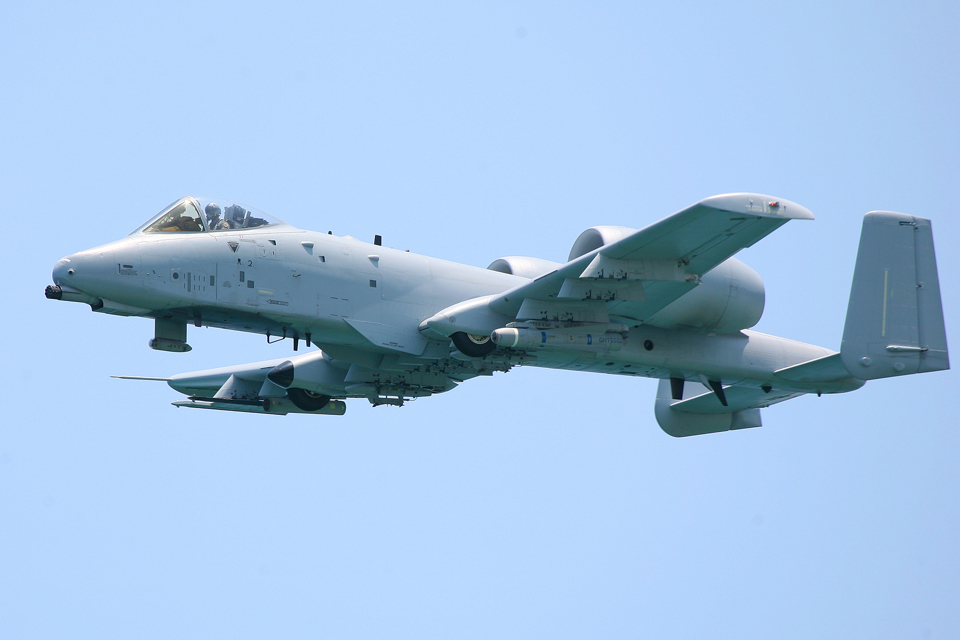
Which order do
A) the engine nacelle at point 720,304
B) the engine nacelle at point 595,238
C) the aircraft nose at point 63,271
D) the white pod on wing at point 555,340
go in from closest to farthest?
the aircraft nose at point 63,271 < the white pod on wing at point 555,340 < the engine nacelle at point 595,238 < the engine nacelle at point 720,304

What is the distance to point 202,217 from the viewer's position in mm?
21859

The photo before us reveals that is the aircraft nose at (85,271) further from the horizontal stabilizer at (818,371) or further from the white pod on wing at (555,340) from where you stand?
the horizontal stabilizer at (818,371)

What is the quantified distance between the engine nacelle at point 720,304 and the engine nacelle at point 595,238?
2.03 meters

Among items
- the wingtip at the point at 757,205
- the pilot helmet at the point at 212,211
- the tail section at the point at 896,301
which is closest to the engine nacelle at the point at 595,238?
the wingtip at the point at 757,205

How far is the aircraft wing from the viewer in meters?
18.8

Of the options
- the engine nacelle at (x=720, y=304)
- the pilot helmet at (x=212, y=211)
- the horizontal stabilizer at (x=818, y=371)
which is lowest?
the horizontal stabilizer at (x=818, y=371)

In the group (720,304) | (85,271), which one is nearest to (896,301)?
(720,304)

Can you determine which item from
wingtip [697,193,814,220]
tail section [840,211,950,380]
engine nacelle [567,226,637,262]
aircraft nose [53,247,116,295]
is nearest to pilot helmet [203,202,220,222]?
aircraft nose [53,247,116,295]

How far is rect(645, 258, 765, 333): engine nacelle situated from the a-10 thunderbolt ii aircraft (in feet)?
0.13

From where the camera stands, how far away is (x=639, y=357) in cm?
2391

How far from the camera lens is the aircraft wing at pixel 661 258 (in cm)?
1878

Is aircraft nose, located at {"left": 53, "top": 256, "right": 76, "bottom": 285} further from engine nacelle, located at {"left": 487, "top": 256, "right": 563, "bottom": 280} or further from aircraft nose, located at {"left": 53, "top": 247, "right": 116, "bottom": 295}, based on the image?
→ engine nacelle, located at {"left": 487, "top": 256, "right": 563, "bottom": 280}

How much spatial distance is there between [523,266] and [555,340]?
338cm

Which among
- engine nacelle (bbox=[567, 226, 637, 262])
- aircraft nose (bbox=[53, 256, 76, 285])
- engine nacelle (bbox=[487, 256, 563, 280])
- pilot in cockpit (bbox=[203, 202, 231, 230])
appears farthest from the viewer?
engine nacelle (bbox=[487, 256, 563, 280])
